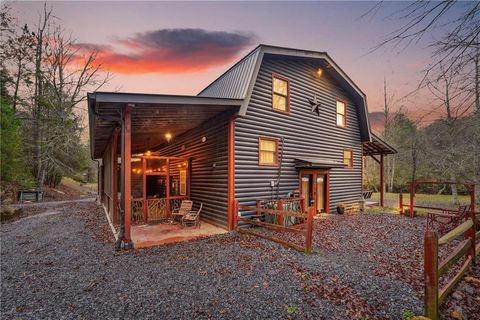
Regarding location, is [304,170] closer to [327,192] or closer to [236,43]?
[327,192]

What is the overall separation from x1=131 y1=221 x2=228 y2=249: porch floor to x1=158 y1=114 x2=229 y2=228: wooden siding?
0.65 metres

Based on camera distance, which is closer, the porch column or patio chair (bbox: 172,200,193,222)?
the porch column

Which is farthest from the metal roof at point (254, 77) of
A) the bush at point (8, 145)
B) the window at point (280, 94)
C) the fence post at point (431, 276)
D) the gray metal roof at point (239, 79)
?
the bush at point (8, 145)

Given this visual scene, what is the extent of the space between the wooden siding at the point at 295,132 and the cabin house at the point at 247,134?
0.04 metres

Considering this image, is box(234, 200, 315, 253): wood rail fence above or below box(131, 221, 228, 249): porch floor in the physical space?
above

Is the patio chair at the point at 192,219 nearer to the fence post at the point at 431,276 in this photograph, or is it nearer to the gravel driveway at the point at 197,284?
the gravel driveway at the point at 197,284

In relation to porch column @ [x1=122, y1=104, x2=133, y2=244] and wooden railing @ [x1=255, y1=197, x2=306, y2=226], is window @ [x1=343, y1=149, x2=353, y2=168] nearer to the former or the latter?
wooden railing @ [x1=255, y1=197, x2=306, y2=226]

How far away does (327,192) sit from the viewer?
38.5ft

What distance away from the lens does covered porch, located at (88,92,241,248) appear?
635 centimetres

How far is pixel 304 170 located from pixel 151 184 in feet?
39.6

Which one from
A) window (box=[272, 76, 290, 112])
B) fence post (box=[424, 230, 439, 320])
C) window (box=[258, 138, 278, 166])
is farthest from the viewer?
window (box=[272, 76, 290, 112])

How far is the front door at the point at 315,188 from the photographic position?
1077cm

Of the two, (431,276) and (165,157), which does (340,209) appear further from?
(431,276)

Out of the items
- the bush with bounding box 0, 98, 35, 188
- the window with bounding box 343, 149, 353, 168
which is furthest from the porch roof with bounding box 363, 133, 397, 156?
the bush with bounding box 0, 98, 35, 188
